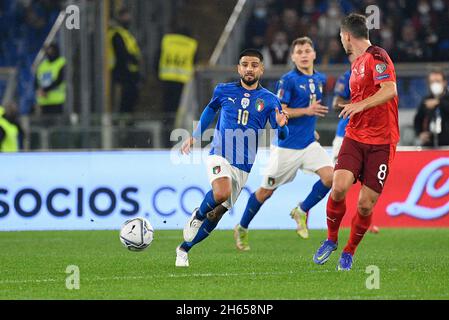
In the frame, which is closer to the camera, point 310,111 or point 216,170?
point 216,170

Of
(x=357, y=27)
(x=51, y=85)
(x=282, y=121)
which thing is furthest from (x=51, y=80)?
(x=357, y=27)

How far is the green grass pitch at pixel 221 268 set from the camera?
834cm

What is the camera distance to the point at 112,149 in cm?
1630

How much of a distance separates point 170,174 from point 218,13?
8275 mm

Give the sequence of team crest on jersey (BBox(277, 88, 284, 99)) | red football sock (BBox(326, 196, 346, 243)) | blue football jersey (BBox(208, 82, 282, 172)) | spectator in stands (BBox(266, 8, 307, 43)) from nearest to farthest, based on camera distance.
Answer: red football sock (BBox(326, 196, 346, 243)) < blue football jersey (BBox(208, 82, 282, 172)) < team crest on jersey (BBox(277, 88, 284, 99)) < spectator in stands (BBox(266, 8, 307, 43))

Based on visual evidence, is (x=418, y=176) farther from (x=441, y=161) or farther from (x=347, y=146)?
(x=347, y=146)

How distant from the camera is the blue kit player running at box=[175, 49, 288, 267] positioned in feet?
33.1

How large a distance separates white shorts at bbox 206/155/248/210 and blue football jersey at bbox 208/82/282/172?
0.07m

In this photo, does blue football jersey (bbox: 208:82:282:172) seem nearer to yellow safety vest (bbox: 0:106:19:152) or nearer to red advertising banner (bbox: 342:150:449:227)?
red advertising banner (bbox: 342:150:449:227)

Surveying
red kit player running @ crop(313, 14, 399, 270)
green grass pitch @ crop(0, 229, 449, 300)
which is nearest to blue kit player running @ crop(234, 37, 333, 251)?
green grass pitch @ crop(0, 229, 449, 300)

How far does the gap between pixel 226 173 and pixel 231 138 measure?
0.31 m

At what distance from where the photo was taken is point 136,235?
10523mm

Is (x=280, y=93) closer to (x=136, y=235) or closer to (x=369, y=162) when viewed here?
(x=136, y=235)

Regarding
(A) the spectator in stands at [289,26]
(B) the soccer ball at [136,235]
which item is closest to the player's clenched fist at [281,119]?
(B) the soccer ball at [136,235]
